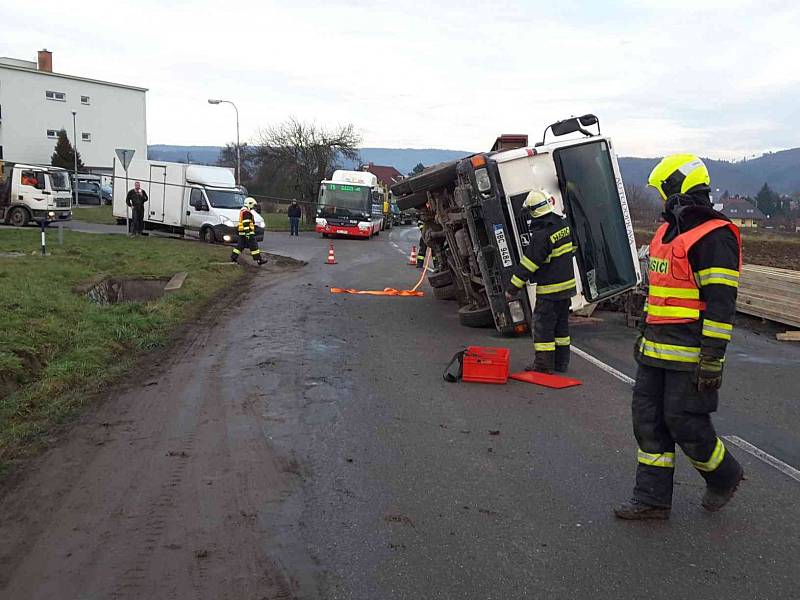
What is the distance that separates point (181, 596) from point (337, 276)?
45.3 feet

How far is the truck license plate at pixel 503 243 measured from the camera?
907 cm

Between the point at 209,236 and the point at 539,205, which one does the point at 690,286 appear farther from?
the point at 209,236

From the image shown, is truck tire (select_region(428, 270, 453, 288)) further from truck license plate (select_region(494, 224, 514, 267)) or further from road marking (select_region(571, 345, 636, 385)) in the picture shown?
road marking (select_region(571, 345, 636, 385))

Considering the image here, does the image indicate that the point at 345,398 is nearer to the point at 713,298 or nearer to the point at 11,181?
the point at 713,298

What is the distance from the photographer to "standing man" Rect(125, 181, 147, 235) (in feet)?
76.0

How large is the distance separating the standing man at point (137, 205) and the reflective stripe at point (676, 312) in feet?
71.2

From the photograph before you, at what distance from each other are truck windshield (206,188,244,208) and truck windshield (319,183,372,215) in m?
6.84

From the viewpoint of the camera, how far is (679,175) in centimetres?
402

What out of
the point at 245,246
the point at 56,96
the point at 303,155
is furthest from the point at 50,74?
the point at 245,246

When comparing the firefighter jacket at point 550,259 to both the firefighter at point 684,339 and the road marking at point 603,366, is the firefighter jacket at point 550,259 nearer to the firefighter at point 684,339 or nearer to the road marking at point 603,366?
the road marking at point 603,366

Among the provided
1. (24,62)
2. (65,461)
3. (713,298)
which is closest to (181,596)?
(65,461)

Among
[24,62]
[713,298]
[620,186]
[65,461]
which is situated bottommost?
[65,461]

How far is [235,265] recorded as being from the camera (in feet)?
55.3

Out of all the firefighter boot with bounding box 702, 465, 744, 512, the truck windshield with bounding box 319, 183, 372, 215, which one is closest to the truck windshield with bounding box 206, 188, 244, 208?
the truck windshield with bounding box 319, 183, 372, 215
